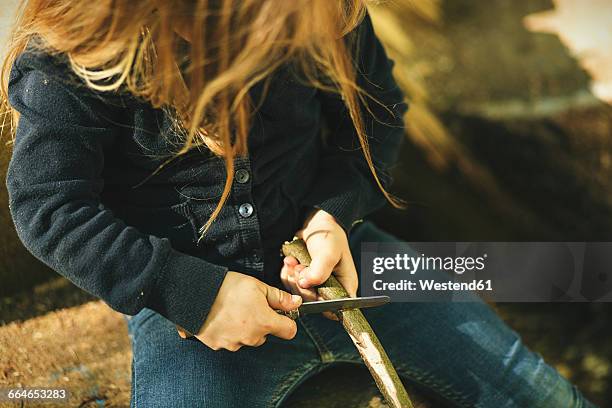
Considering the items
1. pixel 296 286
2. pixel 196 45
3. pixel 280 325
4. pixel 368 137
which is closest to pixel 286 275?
pixel 296 286

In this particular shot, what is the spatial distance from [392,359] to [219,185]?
0.34 m

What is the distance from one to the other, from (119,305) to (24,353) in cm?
32

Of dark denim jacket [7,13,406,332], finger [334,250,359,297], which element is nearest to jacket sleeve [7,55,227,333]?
dark denim jacket [7,13,406,332]

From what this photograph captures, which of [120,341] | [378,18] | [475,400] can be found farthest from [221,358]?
[378,18]

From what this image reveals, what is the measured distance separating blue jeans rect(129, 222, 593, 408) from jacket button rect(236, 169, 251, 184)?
0.21 meters

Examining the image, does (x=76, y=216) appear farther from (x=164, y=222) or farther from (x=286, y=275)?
(x=286, y=275)

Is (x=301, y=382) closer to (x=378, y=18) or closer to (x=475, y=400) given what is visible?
(x=475, y=400)

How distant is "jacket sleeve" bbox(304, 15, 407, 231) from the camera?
3.16ft

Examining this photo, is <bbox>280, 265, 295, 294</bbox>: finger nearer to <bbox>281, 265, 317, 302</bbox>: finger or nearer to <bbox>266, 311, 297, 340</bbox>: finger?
<bbox>281, 265, 317, 302</bbox>: finger

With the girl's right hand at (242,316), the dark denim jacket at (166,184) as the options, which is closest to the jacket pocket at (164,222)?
the dark denim jacket at (166,184)

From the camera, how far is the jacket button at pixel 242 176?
2.71 ft

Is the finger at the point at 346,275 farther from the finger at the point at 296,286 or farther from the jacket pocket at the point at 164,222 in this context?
the jacket pocket at the point at 164,222

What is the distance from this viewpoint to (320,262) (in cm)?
86

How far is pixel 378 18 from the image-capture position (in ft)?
5.05
